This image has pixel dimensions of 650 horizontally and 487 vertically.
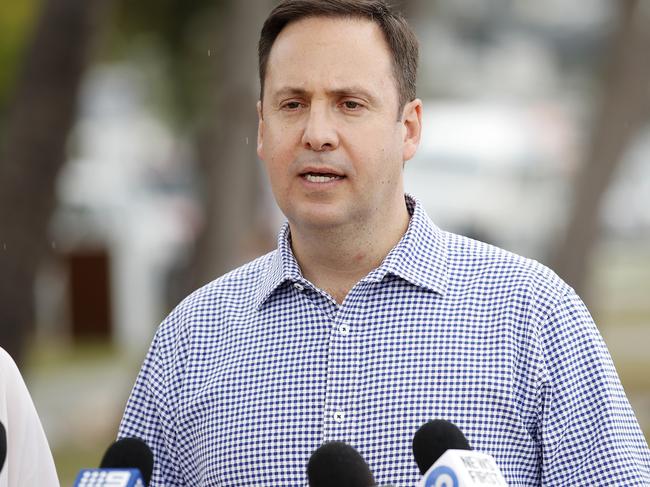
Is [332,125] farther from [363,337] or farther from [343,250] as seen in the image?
[363,337]

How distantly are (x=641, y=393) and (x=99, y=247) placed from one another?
37.5 ft

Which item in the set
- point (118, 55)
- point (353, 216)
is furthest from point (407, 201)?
point (118, 55)

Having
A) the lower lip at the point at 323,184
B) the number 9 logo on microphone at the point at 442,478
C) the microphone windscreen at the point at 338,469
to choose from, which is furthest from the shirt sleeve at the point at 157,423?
the number 9 logo on microphone at the point at 442,478

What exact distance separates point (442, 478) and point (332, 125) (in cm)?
124

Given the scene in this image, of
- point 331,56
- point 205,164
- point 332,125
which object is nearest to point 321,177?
point 332,125

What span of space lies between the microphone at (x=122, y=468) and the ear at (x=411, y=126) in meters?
1.22

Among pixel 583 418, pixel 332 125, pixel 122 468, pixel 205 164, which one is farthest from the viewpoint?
pixel 205 164

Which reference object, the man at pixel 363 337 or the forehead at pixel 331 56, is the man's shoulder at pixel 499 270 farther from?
the forehead at pixel 331 56

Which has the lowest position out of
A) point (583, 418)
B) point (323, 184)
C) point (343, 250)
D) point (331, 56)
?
point (583, 418)

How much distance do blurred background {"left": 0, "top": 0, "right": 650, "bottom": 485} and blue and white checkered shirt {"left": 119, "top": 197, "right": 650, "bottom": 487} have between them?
132cm

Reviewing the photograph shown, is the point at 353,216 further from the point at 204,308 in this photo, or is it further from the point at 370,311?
the point at 204,308

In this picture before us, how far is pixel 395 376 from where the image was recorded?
3.53m

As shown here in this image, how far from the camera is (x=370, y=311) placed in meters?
3.63

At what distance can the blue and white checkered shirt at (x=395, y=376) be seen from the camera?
11.3 ft
